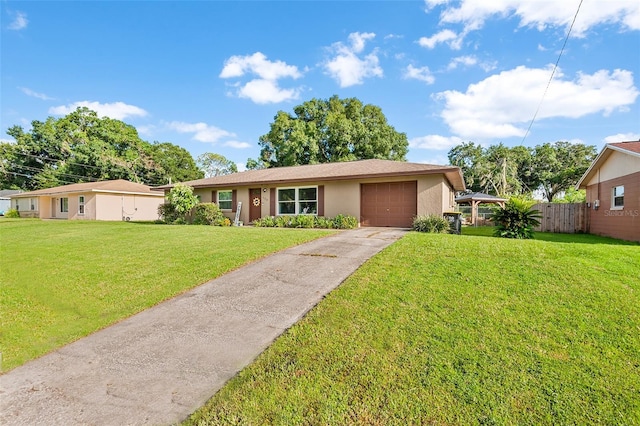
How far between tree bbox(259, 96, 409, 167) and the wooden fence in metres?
17.7

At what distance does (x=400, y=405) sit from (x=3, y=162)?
58.8 meters

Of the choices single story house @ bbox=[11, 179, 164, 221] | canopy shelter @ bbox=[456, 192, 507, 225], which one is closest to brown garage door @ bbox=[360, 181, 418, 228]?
canopy shelter @ bbox=[456, 192, 507, 225]

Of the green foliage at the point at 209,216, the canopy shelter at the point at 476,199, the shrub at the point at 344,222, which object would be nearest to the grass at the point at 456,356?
the shrub at the point at 344,222

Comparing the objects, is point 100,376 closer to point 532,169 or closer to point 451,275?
point 451,275

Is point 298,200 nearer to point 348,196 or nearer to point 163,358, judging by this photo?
point 348,196

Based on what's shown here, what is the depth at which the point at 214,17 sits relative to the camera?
39.3 feet

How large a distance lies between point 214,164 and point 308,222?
42.5 m

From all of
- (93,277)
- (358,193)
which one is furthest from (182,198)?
(93,277)

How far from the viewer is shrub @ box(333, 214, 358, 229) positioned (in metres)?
13.2

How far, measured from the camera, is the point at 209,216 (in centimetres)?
1648

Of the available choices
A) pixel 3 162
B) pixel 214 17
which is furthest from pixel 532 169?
pixel 3 162

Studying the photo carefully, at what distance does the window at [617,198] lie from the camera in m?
11.0

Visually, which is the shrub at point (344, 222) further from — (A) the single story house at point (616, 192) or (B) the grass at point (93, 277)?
(A) the single story house at point (616, 192)

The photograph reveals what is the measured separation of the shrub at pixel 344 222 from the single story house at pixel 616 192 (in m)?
9.36
